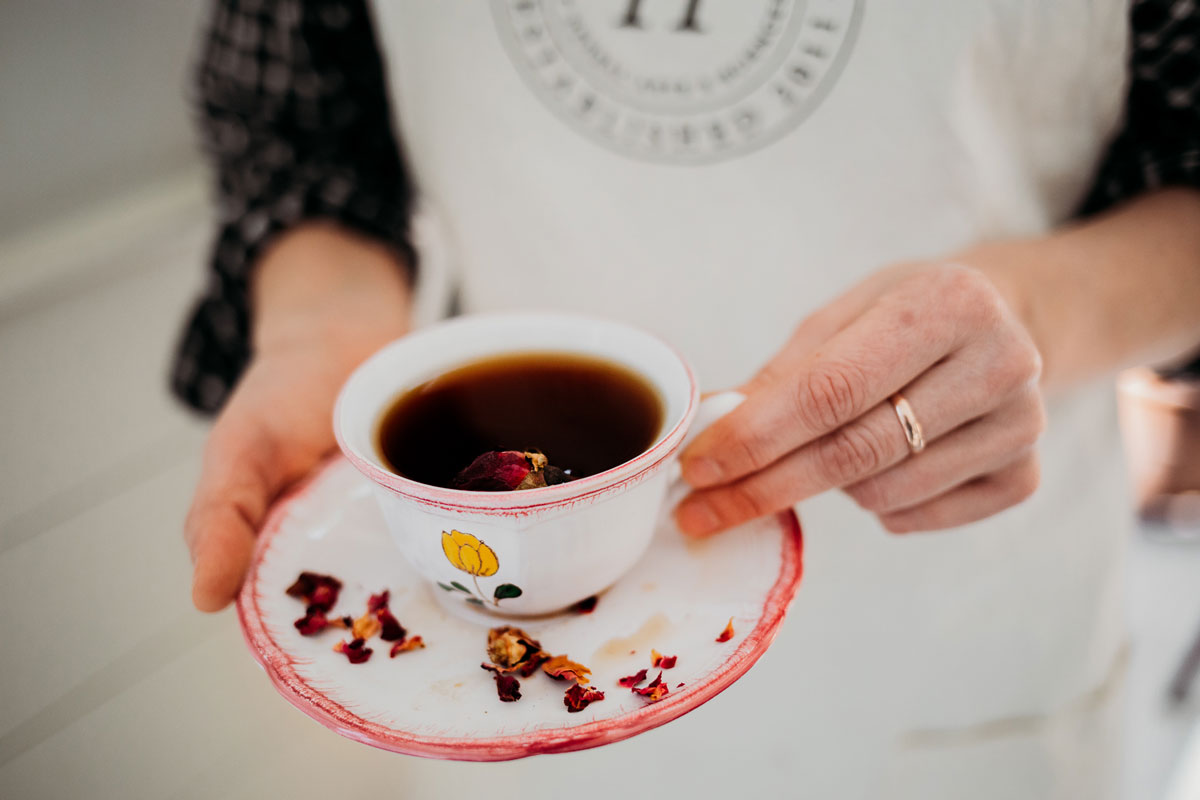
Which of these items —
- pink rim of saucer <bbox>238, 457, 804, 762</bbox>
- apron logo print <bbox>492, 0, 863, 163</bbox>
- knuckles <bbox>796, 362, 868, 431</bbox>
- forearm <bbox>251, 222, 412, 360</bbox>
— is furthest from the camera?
forearm <bbox>251, 222, 412, 360</bbox>

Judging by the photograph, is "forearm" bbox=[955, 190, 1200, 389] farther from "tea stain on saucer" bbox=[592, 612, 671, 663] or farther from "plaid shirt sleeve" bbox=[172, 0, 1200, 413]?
"tea stain on saucer" bbox=[592, 612, 671, 663]

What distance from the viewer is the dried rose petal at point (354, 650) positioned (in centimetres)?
54

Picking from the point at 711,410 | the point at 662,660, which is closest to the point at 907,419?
the point at 711,410

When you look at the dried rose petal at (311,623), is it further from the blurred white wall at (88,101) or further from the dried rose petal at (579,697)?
the blurred white wall at (88,101)

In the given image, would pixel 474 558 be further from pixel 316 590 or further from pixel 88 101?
pixel 88 101

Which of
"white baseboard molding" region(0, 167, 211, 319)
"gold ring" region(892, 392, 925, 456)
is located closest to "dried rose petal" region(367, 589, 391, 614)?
"gold ring" region(892, 392, 925, 456)

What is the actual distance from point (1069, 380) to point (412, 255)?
821 millimetres

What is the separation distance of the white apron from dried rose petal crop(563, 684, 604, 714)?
0.34 meters

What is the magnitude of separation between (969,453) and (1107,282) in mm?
318

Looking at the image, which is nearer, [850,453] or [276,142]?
[850,453]

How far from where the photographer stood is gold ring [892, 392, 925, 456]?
59 cm

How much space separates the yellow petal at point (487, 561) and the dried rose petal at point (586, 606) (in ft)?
0.31

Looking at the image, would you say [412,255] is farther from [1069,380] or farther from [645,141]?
[1069,380]

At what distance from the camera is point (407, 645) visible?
56cm
